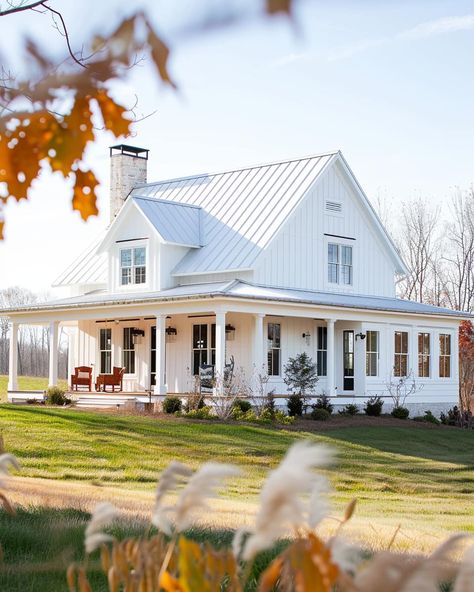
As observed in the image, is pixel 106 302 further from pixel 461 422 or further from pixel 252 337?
pixel 461 422

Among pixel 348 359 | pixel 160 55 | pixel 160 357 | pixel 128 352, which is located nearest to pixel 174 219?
pixel 128 352

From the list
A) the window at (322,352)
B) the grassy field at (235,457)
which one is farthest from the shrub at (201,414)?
the window at (322,352)

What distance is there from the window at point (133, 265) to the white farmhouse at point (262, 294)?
0.12 ft

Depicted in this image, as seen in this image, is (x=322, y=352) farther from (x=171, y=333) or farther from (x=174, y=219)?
(x=174, y=219)

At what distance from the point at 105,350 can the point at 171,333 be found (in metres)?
3.37

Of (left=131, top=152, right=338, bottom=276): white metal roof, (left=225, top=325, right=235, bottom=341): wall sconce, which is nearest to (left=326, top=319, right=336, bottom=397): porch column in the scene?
(left=225, top=325, right=235, bottom=341): wall sconce

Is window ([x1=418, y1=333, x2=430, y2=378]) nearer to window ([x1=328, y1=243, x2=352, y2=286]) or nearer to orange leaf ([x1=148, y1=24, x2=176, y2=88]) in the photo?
window ([x1=328, y1=243, x2=352, y2=286])

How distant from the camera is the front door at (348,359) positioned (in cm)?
3114

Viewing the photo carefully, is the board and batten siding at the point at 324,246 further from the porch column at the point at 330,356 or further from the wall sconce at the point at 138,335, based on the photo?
the wall sconce at the point at 138,335

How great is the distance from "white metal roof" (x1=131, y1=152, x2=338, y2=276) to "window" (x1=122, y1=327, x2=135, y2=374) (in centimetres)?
307

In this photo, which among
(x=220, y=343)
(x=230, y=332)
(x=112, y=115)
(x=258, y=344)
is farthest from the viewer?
(x=230, y=332)

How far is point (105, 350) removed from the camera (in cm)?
3275

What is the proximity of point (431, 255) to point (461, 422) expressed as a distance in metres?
22.5

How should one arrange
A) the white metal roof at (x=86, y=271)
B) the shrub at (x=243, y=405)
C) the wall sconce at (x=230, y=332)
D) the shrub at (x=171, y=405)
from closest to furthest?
the shrub at (x=243, y=405) < the shrub at (x=171, y=405) < the wall sconce at (x=230, y=332) < the white metal roof at (x=86, y=271)
